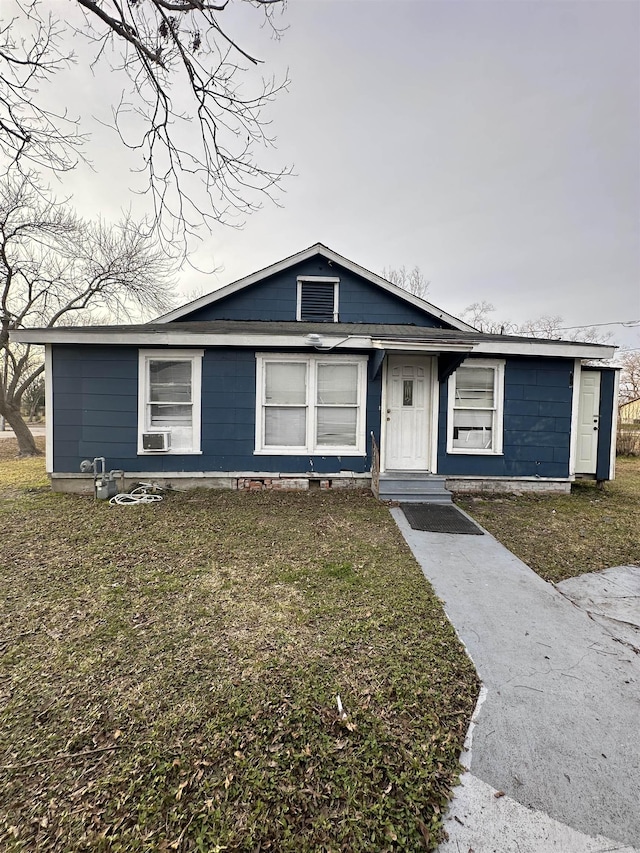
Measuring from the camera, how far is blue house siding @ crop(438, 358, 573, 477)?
6559mm

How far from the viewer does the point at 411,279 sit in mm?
25266

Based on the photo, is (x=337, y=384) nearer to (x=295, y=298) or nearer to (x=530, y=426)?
(x=295, y=298)

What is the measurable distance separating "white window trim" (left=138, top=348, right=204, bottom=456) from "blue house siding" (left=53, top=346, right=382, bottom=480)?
0.25 ft

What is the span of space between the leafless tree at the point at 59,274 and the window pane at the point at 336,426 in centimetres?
770

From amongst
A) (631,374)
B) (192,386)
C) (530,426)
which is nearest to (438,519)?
(530,426)

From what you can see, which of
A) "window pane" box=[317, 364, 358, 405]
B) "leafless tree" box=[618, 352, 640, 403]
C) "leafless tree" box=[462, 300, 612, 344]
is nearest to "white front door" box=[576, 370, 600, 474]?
"window pane" box=[317, 364, 358, 405]

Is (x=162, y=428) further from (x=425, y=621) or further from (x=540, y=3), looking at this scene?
(x=540, y=3)

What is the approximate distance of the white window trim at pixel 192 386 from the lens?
6293mm

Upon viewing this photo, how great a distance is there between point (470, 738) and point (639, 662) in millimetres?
1427

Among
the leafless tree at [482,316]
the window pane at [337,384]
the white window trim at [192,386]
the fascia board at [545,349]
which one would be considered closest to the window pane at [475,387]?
the fascia board at [545,349]

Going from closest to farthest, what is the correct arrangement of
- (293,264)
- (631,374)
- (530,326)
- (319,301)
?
(293,264) → (319,301) → (530,326) → (631,374)

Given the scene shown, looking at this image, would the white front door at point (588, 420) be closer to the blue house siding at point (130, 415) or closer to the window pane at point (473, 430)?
the window pane at point (473, 430)

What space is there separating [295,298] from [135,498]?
524cm

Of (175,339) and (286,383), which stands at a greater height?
(175,339)
